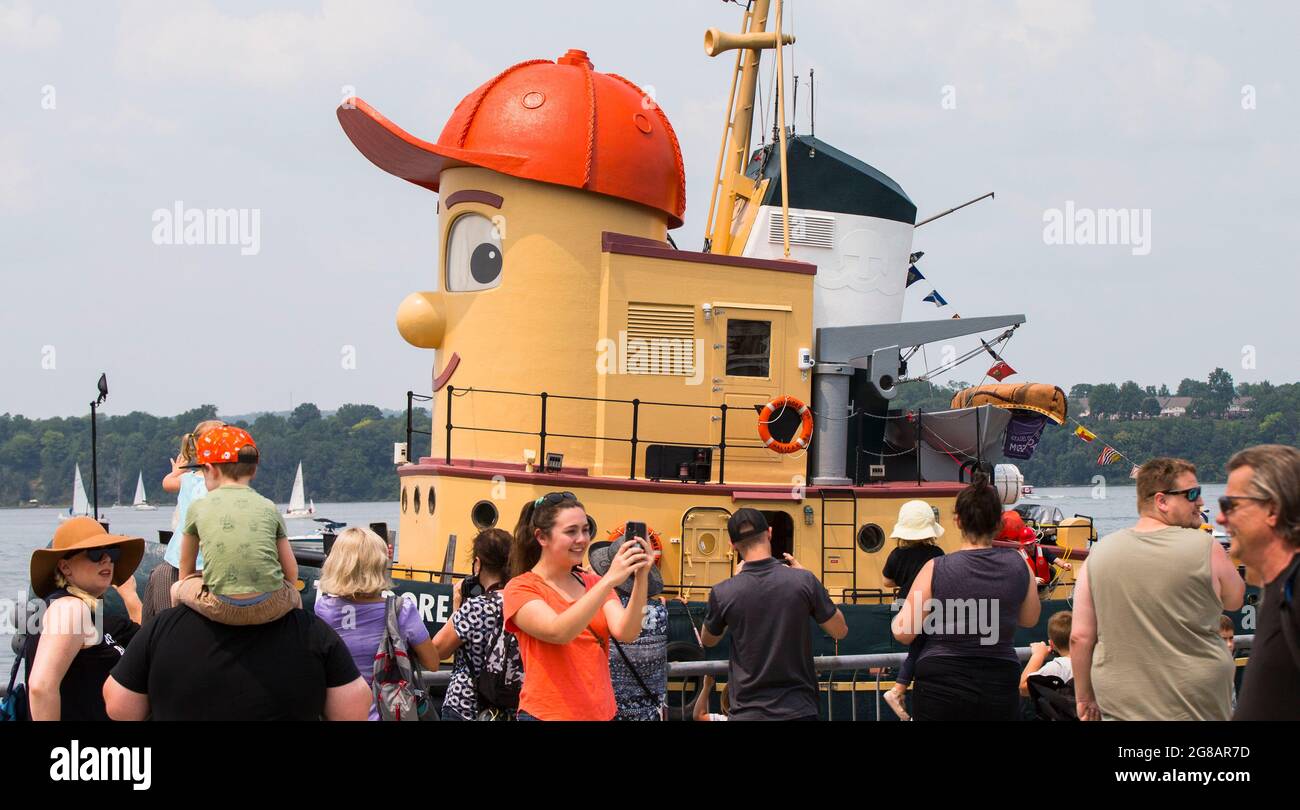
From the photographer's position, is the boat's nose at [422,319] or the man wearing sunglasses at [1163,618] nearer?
the man wearing sunglasses at [1163,618]

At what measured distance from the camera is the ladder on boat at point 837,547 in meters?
14.4

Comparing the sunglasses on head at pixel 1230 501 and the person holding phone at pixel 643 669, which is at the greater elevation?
the sunglasses on head at pixel 1230 501

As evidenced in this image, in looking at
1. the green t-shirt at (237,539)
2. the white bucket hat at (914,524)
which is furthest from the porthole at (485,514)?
the green t-shirt at (237,539)

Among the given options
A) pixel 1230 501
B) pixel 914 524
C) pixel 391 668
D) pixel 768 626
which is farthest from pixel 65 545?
pixel 914 524

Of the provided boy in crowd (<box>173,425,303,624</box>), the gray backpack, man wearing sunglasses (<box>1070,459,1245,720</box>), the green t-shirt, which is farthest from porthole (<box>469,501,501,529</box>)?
man wearing sunglasses (<box>1070,459,1245,720</box>)

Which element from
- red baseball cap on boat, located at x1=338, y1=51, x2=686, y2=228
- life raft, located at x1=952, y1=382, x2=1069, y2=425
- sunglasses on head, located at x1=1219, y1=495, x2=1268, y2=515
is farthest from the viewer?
life raft, located at x1=952, y1=382, x2=1069, y2=425

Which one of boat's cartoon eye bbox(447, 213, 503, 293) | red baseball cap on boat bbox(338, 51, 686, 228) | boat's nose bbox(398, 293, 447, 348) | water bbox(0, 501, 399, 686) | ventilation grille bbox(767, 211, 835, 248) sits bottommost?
water bbox(0, 501, 399, 686)

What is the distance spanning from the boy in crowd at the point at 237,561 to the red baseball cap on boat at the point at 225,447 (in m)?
0.20

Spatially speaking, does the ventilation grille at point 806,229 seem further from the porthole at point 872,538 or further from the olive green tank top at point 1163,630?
the olive green tank top at point 1163,630

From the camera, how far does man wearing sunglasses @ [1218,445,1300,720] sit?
14.0 ft

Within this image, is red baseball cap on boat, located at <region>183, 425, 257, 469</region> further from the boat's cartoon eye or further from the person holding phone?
the boat's cartoon eye

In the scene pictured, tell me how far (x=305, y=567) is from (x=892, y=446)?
7177 millimetres

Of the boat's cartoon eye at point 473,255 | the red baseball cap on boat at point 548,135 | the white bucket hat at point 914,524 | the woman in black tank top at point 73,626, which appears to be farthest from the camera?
the boat's cartoon eye at point 473,255

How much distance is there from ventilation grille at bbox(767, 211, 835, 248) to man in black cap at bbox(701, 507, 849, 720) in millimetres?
9793
